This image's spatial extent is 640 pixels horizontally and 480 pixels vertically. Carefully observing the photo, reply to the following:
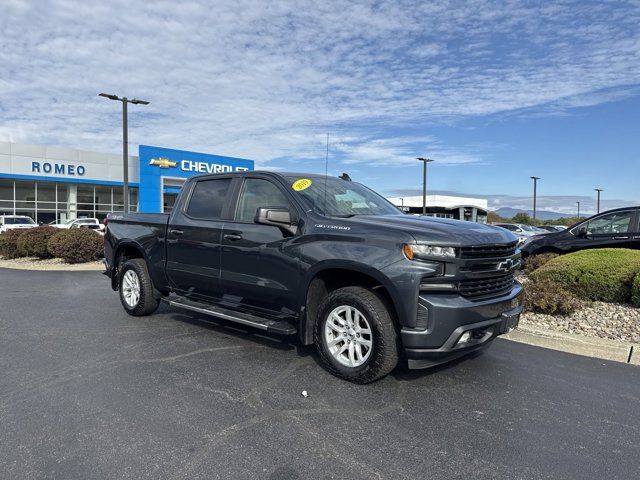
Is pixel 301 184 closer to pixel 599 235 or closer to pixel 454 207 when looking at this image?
pixel 599 235

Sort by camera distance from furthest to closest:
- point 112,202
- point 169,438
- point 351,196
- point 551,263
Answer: point 112,202
point 551,263
point 351,196
point 169,438

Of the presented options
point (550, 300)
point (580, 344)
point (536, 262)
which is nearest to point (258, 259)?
point (580, 344)

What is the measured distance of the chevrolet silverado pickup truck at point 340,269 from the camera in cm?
389

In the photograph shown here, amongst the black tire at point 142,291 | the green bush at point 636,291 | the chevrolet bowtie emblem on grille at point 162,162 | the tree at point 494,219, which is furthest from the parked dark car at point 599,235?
the tree at point 494,219

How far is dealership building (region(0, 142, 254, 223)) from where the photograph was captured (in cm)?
3269

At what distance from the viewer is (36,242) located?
14820 mm

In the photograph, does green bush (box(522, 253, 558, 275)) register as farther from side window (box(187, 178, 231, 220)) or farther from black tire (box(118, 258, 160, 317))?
black tire (box(118, 258, 160, 317))

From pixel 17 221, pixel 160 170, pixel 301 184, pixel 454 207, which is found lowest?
pixel 17 221

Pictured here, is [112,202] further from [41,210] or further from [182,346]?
[182,346]

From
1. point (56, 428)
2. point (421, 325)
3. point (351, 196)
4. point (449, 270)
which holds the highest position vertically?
point (351, 196)

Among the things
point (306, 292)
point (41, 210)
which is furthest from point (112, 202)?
point (306, 292)

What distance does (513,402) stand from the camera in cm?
399

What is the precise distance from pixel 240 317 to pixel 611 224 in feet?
27.2

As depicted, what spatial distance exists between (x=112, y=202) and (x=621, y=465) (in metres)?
41.7
